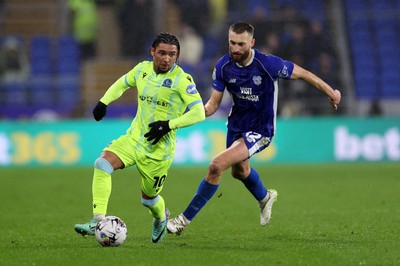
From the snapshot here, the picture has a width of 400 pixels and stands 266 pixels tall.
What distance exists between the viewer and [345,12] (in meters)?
25.2

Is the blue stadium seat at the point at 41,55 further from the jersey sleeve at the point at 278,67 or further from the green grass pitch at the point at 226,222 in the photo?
the jersey sleeve at the point at 278,67

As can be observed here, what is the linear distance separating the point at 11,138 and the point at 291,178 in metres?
6.80

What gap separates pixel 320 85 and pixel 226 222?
2.41 metres

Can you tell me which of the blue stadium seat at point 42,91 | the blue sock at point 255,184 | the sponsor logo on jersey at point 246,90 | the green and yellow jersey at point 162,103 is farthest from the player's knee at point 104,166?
the blue stadium seat at point 42,91

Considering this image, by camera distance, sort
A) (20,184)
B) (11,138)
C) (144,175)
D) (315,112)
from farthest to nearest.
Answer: (315,112) < (11,138) < (20,184) < (144,175)

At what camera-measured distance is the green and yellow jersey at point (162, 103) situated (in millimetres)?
8648

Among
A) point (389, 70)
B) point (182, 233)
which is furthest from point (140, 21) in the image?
point (182, 233)

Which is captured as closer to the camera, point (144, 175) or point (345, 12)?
point (144, 175)

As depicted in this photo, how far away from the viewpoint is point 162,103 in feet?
28.5

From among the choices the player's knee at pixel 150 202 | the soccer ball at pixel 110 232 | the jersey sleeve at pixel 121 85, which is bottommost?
the soccer ball at pixel 110 232

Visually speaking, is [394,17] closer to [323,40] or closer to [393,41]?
[393,41]

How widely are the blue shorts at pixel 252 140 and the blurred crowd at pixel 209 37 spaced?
38.7 ft

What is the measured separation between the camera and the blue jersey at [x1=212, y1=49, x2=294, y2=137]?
9375 mm

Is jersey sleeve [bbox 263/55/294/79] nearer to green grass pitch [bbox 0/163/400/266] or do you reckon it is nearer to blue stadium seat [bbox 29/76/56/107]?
green grass pitch [bbox 0/163/400/266]
